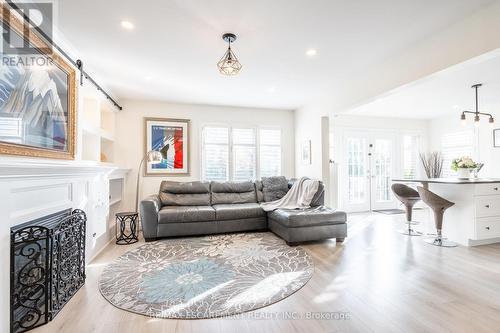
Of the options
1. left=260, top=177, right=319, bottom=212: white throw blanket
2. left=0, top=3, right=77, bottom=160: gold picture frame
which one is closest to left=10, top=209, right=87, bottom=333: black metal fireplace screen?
left=0, top=3, right=77, bottom=160: gold picture frame

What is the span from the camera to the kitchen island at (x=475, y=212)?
353cm

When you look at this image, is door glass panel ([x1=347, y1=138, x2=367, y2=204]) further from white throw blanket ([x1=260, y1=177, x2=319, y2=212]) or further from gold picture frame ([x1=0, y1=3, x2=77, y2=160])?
gold picture frame ([x1=0, y1=3, x2=77, y2=160])

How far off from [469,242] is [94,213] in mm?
5178

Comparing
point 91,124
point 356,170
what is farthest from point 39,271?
point 356,170

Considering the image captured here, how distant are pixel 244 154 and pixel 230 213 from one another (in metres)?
1.72

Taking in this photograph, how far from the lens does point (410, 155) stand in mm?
6859

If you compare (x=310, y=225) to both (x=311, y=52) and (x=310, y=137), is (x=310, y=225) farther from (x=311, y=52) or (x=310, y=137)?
(x=311, y=52)

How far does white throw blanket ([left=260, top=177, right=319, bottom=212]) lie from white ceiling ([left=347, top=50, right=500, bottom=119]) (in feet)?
5.03

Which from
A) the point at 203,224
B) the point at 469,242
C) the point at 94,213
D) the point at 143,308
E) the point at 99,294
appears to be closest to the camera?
the point at 143,308

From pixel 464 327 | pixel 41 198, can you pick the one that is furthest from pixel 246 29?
pixel 464 327

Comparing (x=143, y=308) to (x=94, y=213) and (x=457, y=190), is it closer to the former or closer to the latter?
(x=94, y=213)

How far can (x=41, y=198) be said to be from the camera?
2113 mm

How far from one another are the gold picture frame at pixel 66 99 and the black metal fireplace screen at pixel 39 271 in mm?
568

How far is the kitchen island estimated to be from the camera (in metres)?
3.53
